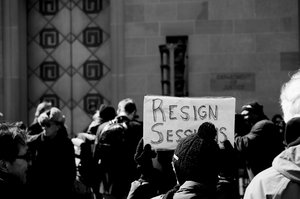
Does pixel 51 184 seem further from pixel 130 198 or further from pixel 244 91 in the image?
pixel 244 91

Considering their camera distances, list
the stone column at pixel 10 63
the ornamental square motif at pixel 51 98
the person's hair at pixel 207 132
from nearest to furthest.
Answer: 1. the person's hair at pixel 207 132
2. the stone column at pixel 10 63
3. the ornamental square motif at pixel 51 98

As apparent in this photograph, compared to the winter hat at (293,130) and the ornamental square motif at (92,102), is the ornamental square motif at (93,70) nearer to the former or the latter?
the ornamental square motif at (92,102)

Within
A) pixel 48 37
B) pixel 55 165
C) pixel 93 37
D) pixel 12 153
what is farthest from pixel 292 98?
pixel 48 37

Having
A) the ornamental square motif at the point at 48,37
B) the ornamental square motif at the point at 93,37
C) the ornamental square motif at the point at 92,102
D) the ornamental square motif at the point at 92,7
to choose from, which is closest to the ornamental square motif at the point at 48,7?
the ornamental square motif at the point at 48,37

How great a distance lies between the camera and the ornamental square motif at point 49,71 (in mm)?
14195

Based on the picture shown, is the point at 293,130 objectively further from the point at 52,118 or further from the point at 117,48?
the point at 117,48

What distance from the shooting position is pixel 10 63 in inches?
526

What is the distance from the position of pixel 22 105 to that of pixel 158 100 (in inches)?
336

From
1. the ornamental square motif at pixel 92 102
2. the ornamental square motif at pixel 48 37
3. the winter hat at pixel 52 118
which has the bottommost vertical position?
the ornamental square motif at pixel 92 102

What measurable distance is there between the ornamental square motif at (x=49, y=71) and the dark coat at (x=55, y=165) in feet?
23.8

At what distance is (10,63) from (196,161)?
10726 mm

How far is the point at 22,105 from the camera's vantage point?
45.0 ft

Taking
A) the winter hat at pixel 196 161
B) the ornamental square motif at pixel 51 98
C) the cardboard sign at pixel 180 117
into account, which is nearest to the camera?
the winter hat at pixel 196 161

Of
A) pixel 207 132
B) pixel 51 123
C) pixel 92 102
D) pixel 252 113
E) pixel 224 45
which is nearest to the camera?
pixel 207 132
